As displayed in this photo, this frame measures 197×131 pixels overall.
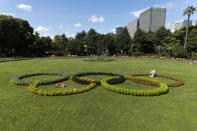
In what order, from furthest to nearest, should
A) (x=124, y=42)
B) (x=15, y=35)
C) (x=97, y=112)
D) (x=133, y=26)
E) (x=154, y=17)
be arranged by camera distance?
(x=133, y=26) → (x=154, y=17) → (x=124, y=42) → (x=15, y=35) → (x=97, y=112)

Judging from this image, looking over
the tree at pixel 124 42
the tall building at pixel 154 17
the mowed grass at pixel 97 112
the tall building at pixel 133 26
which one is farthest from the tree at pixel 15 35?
the tall building at pixel 133 26

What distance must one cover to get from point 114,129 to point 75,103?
9.10 feet

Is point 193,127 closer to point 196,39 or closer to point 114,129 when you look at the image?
point 114,129

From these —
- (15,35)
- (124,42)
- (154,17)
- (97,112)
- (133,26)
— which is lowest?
(97,112)

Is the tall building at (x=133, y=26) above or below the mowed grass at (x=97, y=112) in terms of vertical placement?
above

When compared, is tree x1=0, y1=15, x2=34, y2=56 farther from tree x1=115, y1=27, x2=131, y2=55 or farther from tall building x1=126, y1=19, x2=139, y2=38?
tall building x1=126, y1=19, x2=139, y2=38

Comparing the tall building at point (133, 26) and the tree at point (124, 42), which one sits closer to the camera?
the tree at point (124, 42)

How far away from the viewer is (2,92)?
7.75 metres

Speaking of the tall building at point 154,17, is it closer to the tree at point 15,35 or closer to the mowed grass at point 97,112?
the tree at point 15,35

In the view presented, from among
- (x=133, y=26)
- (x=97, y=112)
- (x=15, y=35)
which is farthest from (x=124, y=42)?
(x=133, y=26)

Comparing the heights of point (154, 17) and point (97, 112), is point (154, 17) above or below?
above

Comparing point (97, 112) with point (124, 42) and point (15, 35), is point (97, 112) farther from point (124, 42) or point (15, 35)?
point (124, 42)

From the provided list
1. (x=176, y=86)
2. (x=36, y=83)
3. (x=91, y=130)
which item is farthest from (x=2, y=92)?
(x=176, y=86)

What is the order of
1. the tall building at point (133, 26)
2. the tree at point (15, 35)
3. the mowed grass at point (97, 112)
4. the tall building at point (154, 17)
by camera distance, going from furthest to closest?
the tall building at point (133, 26)
the tall building at point (154, 17)
the tree at point (15, 35)
the mowed grass at point (97, 112)
